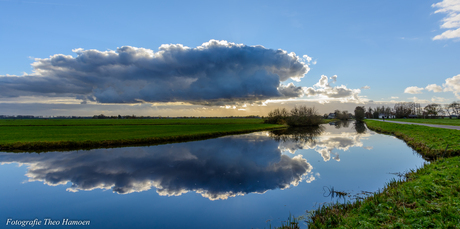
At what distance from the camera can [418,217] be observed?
18.1 feet

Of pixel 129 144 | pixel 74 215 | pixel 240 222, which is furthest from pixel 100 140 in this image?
pixel 240 222

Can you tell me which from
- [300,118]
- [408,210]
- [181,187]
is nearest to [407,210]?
[408,210]

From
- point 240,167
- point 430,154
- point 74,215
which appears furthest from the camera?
point 430,154

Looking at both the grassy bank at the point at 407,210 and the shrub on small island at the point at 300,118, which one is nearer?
the grassy bank at the point at 407,210

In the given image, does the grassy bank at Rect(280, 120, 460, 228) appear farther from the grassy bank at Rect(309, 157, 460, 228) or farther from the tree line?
the tree line

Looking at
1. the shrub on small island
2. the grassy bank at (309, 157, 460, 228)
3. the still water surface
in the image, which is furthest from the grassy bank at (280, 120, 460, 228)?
the shrub on small island

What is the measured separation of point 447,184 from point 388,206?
3.28m

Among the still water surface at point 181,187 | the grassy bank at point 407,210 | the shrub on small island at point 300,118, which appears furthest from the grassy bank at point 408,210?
the shrub on small island at point 300,118

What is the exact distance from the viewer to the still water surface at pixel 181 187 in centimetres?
800

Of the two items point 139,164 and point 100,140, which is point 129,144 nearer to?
point 100,140

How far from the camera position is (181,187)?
11008 millimetres

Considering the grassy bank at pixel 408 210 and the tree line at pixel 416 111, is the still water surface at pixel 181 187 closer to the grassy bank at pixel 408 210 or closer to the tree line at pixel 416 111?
the grassy bank at pixel 408 210

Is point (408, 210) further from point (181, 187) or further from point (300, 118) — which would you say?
point (300, 118)

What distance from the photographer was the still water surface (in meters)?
8.00
